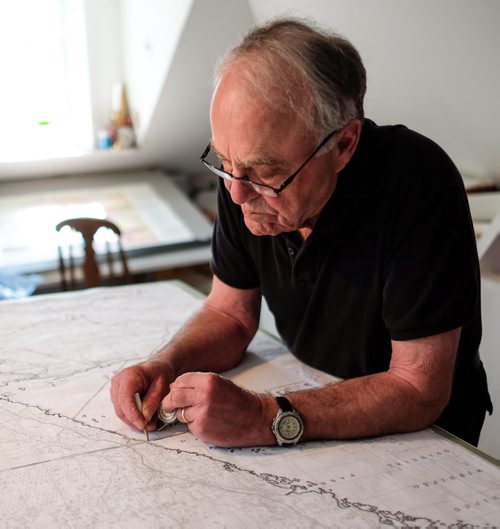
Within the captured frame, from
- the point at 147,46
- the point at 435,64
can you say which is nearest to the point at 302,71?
the point at 435,64

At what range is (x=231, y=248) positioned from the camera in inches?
63.1

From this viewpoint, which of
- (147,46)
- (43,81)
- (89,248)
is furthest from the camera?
(43,81)

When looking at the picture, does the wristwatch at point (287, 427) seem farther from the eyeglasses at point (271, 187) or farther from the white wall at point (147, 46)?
the white wall at point (147, 46)

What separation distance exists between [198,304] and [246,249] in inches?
16.2

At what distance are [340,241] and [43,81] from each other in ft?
9.03

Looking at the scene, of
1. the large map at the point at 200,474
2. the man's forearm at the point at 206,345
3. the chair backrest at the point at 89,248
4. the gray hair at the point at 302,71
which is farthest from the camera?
the chair backrest at the point at 89,248

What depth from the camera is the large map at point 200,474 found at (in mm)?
1057

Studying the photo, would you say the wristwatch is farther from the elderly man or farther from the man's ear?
the man's ear

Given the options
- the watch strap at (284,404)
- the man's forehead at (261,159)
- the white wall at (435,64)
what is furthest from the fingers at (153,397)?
the white wall at (435,64)

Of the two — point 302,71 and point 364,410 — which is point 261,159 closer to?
point 302,71

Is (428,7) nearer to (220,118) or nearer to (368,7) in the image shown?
(368,7)

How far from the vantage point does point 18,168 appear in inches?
144

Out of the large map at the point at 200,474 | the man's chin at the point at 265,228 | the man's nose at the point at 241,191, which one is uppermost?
the man's nose at the point at 241,191

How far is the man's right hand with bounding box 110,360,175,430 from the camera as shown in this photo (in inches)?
51.7
